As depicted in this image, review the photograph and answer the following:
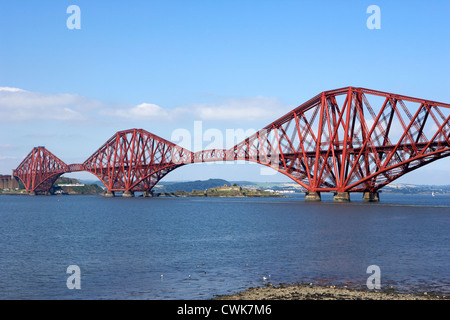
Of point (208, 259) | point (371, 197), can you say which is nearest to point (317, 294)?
point (208, 259)

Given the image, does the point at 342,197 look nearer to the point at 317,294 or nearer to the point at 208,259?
the point at 208,259

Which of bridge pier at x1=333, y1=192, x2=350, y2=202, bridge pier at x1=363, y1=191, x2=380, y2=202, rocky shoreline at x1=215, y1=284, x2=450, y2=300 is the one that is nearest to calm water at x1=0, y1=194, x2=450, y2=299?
rocky shoreline at x1=215, y1=284, x2=450, y2=300

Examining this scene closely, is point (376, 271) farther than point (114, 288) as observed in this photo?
Yes

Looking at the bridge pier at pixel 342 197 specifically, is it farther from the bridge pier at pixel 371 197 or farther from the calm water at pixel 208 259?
the calm water at pixel 208 259

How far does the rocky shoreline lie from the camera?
22067 mm

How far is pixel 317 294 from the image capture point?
891 inches

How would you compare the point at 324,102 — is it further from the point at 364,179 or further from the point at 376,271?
the point at 376,271

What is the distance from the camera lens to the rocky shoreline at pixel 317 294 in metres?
22.1

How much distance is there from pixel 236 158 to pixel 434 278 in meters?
122

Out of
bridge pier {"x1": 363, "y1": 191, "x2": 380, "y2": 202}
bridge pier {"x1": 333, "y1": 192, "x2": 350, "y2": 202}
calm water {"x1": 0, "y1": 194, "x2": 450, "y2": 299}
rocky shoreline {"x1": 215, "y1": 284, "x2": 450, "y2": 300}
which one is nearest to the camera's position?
rocky shoreline {"x1": 215, "y1": 284, "x2": 450, "y2": 300}

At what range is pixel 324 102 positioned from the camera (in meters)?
114

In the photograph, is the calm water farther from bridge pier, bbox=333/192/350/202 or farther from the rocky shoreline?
bridge pier, bbox=333/192/350/202

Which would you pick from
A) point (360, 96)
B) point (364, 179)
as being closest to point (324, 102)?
point (360, 96)
